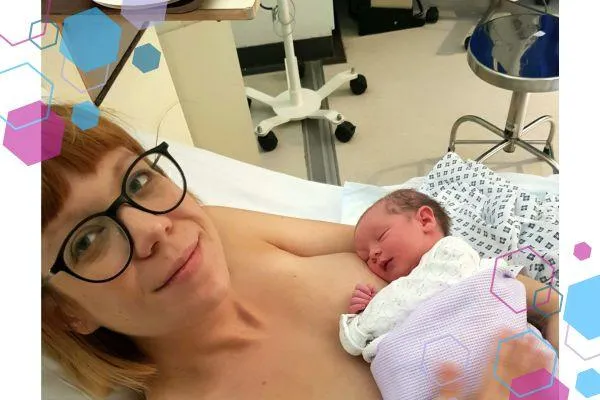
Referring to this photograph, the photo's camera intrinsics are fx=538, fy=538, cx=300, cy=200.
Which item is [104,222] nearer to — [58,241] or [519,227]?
[58,241]

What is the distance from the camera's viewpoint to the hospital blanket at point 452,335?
52 centimetres

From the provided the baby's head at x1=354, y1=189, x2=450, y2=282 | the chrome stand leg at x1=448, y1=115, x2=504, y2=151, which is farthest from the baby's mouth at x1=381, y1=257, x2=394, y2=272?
the chrome stand leg at x1=448, y1=115, x2=504, y2=151

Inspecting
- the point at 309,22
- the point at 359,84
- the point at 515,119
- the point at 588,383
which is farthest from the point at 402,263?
the point at 309,22

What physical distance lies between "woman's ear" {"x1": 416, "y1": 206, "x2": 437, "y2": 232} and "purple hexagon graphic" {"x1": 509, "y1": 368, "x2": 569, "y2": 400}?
11.9 inches

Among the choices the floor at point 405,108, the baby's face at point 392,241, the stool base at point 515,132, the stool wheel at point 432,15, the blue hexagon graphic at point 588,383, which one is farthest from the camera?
the stool wheel at point 432,15

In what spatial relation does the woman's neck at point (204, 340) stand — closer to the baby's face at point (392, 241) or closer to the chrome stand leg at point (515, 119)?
the baby's face at point (392, 241)

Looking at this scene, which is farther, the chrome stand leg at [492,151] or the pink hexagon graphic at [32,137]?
the chrome stand leg at [492,151]

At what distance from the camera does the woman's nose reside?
0.50m

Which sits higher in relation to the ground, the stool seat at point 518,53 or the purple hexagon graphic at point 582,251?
the purple hexagon graphic at point 582,251

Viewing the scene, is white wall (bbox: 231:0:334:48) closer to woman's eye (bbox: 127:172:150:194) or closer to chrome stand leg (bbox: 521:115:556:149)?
chrome stand leg (bbox: 521:115:556:149)

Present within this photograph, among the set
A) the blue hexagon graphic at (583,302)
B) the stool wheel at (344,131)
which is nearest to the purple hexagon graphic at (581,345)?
the blue hexagon graphic at (583,302)

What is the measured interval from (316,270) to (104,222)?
1.10 feet

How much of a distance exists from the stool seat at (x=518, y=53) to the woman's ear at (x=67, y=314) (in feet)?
3.56

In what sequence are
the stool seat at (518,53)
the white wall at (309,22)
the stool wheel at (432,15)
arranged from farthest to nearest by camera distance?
the stool wheel at (432,15) → the white wall at (309,22) → the stool seat at (518,53)
